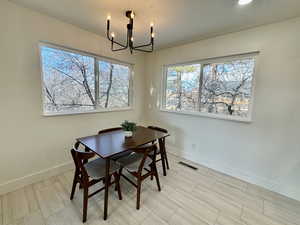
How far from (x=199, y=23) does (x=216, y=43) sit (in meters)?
0.63

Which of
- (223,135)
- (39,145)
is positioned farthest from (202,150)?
(39,145)

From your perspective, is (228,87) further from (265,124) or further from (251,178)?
(251,178)

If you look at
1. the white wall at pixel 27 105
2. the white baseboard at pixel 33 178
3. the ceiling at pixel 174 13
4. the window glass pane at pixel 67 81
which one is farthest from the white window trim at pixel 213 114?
the white baseboard at pixel 33 178

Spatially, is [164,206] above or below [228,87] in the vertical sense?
below

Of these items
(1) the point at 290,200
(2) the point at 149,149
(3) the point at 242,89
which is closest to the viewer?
(2) the point at 149,149

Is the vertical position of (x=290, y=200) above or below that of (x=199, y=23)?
below

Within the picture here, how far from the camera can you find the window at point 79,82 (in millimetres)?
2174

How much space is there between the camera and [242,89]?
2.35 m

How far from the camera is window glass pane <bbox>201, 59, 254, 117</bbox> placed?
2301 millimetres

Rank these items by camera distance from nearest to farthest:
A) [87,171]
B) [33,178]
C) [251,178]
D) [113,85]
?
[87,171] → [33,178] → [251,178] → [113,85]

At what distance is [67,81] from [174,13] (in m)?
2.02

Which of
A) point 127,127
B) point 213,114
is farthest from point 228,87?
point 127,127

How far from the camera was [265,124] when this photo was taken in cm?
211

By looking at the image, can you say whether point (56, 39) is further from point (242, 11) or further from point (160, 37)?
point (242, 11)
